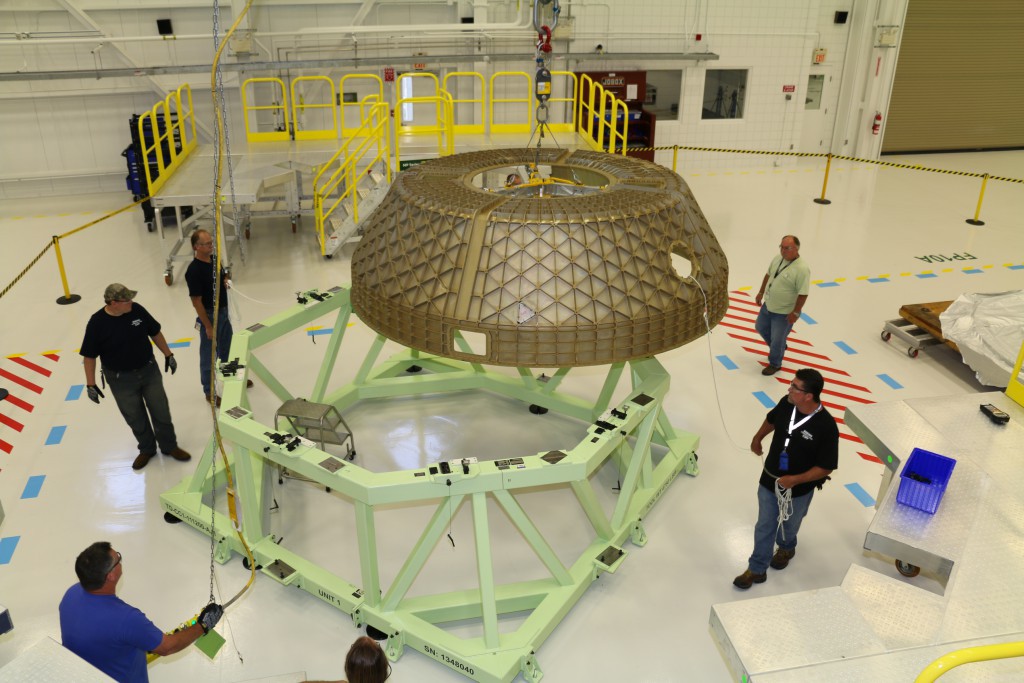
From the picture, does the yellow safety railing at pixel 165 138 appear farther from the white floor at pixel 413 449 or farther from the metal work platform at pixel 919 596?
the metal work platform at pixel 919 596

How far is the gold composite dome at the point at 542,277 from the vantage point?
15.5 feet

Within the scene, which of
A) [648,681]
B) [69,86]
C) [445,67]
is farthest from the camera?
[445,67]

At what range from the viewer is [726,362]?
28.1ft

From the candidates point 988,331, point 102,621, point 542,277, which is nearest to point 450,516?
point 542,277

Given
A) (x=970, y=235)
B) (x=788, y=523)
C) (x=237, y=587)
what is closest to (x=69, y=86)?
(x=237, y=587)

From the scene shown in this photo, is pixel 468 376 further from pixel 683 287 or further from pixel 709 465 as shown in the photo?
pixel 683 287

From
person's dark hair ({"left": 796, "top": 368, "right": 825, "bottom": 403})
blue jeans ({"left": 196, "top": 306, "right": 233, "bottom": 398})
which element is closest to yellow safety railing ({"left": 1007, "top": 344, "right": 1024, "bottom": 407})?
person's dark hair ({"left": 796, "top": 368, "right": 825, "bottom": 403})

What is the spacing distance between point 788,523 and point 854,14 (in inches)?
616

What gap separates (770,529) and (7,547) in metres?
5.41

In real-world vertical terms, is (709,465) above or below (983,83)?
below

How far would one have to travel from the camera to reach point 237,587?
5.36 meters

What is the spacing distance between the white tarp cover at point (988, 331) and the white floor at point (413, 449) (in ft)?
1.44

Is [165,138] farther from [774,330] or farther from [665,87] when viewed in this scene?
[665,87]

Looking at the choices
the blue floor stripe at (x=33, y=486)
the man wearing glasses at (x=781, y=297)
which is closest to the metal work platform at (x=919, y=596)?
the man wearing glasses at (x=781, y=297)
